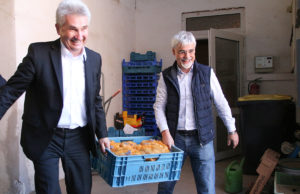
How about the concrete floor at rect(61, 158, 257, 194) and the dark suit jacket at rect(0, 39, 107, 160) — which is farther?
the concrete floor at rect(61, 158, 257, 194)

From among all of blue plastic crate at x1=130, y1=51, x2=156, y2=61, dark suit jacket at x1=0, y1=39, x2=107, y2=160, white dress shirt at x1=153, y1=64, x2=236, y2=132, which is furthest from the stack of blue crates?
dark suit jacket at x1=0, y1=39, x2=107, y2=160

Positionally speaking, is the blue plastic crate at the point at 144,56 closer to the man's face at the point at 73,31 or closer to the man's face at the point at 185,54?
the man's face at the point at 185,54

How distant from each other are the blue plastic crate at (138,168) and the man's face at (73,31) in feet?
1.82

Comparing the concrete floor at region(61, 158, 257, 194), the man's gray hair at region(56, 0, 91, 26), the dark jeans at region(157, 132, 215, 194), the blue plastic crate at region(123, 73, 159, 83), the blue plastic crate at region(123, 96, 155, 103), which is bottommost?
the concrete floor at region(61, 158, 257, 194)

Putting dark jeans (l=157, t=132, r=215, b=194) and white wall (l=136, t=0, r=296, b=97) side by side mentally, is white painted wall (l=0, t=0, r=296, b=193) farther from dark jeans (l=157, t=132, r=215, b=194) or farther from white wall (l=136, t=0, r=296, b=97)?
dark jeans (l=157, t=132, r=215, b=194)

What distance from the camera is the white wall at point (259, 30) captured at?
4.96m

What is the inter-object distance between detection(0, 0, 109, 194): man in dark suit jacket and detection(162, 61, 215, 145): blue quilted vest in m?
0.54

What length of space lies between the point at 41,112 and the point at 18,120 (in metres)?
1.62

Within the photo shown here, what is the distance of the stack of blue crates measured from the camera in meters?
5.07

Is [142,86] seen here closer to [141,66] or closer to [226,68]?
[141,66]

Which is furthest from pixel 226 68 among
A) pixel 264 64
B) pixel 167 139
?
pixel 167 139

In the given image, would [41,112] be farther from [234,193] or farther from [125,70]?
[125,70]

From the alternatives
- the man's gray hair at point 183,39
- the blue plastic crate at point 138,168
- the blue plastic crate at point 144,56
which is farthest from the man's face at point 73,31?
the blue plastic crate at point 144,56

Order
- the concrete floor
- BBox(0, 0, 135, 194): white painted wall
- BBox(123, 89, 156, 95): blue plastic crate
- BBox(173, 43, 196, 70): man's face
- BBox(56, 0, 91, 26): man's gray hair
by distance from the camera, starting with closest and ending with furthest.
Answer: BBox(56, 0, 91, 26): man's gray hair → BBox(173, 43, 196, 70): man's face → BBox(0, 0, 135, 194): white painted wall → the concrete floor → BBox(123, 89, 156, 95): blue plastic crate
